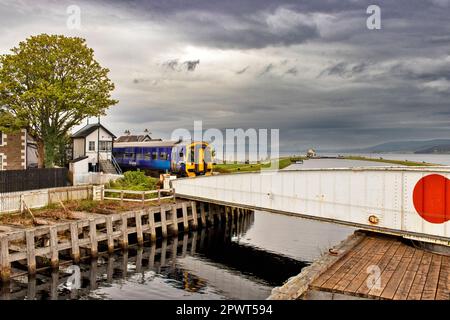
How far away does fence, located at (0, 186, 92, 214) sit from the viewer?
24.9m

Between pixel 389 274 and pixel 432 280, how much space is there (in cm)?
122

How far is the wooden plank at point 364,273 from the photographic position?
10883 mm

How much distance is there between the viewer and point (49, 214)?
25.0m

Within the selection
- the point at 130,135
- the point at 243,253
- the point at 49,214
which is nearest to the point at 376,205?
the point at 243,253

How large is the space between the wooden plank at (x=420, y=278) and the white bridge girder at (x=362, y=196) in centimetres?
158

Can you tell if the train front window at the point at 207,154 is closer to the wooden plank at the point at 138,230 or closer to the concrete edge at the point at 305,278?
the wooden plank at the point at 138,230

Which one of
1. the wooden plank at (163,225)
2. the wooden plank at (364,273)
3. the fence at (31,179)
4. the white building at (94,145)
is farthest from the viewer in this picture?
the white building at (94,145)

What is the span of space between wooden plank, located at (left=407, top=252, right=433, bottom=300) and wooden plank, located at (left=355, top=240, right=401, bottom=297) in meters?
1.05

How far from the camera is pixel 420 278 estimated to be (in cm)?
1195

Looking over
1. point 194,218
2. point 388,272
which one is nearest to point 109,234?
point 194,218

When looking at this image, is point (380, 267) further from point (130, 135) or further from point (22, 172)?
point (130, 135)

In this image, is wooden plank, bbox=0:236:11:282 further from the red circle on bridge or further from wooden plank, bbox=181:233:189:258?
the red circle on bridge

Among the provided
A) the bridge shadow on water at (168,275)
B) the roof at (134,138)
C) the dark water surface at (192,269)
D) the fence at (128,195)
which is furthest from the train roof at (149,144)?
the bridge shadow on water at (168,275)

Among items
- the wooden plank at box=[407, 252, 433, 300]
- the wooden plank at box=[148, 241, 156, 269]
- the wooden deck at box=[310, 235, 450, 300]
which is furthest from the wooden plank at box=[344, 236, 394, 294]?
the wooden plank at box=[148, 241, 156, 269]
